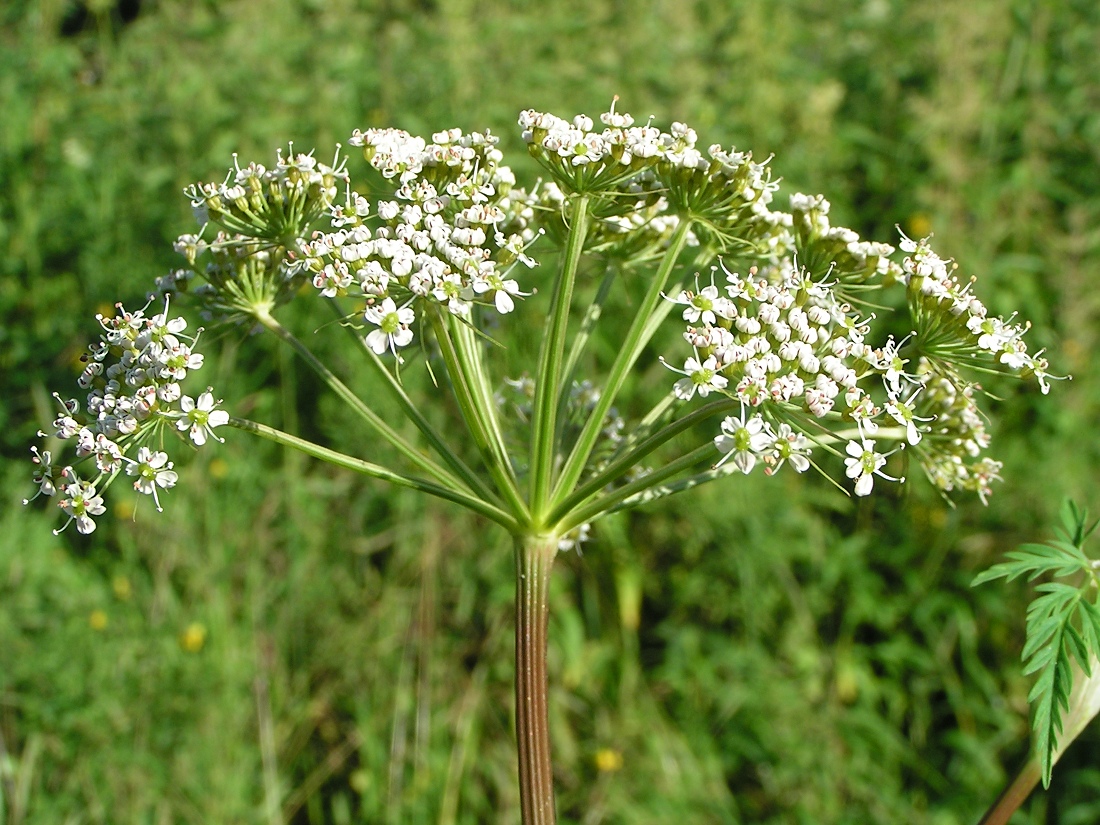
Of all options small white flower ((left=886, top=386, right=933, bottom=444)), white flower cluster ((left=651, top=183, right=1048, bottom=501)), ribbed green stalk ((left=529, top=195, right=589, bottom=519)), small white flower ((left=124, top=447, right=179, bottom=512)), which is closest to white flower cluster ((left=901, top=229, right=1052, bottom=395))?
white flower cluster ((left=651, top=183, right=1048, bottom=501))

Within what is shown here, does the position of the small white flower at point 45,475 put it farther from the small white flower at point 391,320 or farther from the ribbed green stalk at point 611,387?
the ribbed green stalk at point 611,387

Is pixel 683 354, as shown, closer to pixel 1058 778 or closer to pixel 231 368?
pixel 231 368

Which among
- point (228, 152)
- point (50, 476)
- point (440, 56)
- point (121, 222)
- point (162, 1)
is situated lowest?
point (50, 476)

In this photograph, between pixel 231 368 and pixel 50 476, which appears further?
pixel 231 368

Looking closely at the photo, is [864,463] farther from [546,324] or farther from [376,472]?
[376,472]

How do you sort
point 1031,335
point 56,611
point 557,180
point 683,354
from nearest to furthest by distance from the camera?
point 557,180 < point 56,611 < point 683,354 < point 1031,335

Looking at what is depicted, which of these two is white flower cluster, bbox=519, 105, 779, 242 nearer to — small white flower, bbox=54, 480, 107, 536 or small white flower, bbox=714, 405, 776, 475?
small white flower, bbox=714, 405, 776, 475

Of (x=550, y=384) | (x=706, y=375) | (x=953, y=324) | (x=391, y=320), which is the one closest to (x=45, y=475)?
(x=391, y=320)

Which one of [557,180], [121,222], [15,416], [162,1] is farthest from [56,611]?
[557,180]
